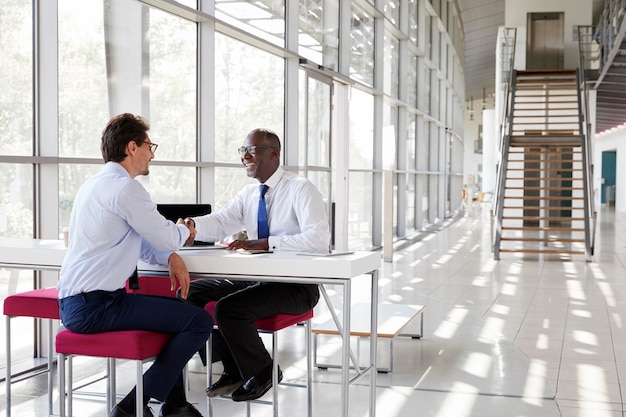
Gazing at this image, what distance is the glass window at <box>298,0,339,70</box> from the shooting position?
9.80m

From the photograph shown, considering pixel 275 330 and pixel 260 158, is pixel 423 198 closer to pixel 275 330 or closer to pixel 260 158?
pixel 260 158

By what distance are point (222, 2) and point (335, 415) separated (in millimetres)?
4538

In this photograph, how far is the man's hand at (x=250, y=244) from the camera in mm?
3930

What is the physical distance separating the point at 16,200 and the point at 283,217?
189 cm

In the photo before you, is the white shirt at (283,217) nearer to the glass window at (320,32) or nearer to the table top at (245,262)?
the table top at (245,262)

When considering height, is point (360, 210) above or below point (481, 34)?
below

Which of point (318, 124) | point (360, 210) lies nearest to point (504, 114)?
point (360, 210)

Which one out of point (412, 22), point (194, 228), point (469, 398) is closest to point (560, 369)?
point (469, 398)

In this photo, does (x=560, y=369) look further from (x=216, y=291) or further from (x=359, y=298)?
(x=359, y=298)

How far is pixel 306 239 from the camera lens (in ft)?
13.1

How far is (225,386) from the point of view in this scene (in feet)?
12.7

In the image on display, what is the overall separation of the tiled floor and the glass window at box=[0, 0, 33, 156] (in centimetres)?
151

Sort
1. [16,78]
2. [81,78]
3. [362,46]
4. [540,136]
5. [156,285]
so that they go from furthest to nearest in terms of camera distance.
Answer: [540,136]
[362,46]
[81,78]
[16,78]
[156,285]

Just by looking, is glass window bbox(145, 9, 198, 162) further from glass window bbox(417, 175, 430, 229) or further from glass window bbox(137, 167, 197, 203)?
glass window bbox(417, 175, 430, 229)
